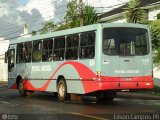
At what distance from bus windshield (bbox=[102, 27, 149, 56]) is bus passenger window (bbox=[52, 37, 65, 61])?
10.4ft

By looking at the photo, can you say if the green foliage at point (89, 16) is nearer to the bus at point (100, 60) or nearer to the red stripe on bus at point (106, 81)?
the bus at point (100, 60)

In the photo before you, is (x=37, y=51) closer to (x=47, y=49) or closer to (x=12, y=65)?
(x=47, y=49)

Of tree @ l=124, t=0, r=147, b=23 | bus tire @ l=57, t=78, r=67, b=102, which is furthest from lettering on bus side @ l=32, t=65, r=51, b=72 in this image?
tree @ l=124, t=0, r=147, b=23

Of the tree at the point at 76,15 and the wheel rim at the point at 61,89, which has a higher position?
the tree at the point at 76,15

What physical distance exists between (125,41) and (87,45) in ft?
5.22

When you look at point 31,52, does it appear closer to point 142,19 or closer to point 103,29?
point 103,29

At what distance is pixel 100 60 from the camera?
1945cm

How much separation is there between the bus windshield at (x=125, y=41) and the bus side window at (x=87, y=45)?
576 millimetres

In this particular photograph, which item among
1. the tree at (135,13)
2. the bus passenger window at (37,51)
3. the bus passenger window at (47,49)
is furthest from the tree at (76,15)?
the bus passenger window at (47,49)

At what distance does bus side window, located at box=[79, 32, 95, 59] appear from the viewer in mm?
20016

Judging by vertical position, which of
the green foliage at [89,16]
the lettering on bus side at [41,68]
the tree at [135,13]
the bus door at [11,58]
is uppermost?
the green foliage at [89,16]

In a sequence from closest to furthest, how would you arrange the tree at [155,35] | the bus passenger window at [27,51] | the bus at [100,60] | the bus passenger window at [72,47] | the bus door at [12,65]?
the bus at [100,60] < the bus passenger window at [72,47] < the bus passenger window at [27,51] < the bus door at [12,65] < the tree at [155,35]

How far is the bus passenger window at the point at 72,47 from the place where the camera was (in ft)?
69.8

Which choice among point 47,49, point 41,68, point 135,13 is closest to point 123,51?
point 47,49
